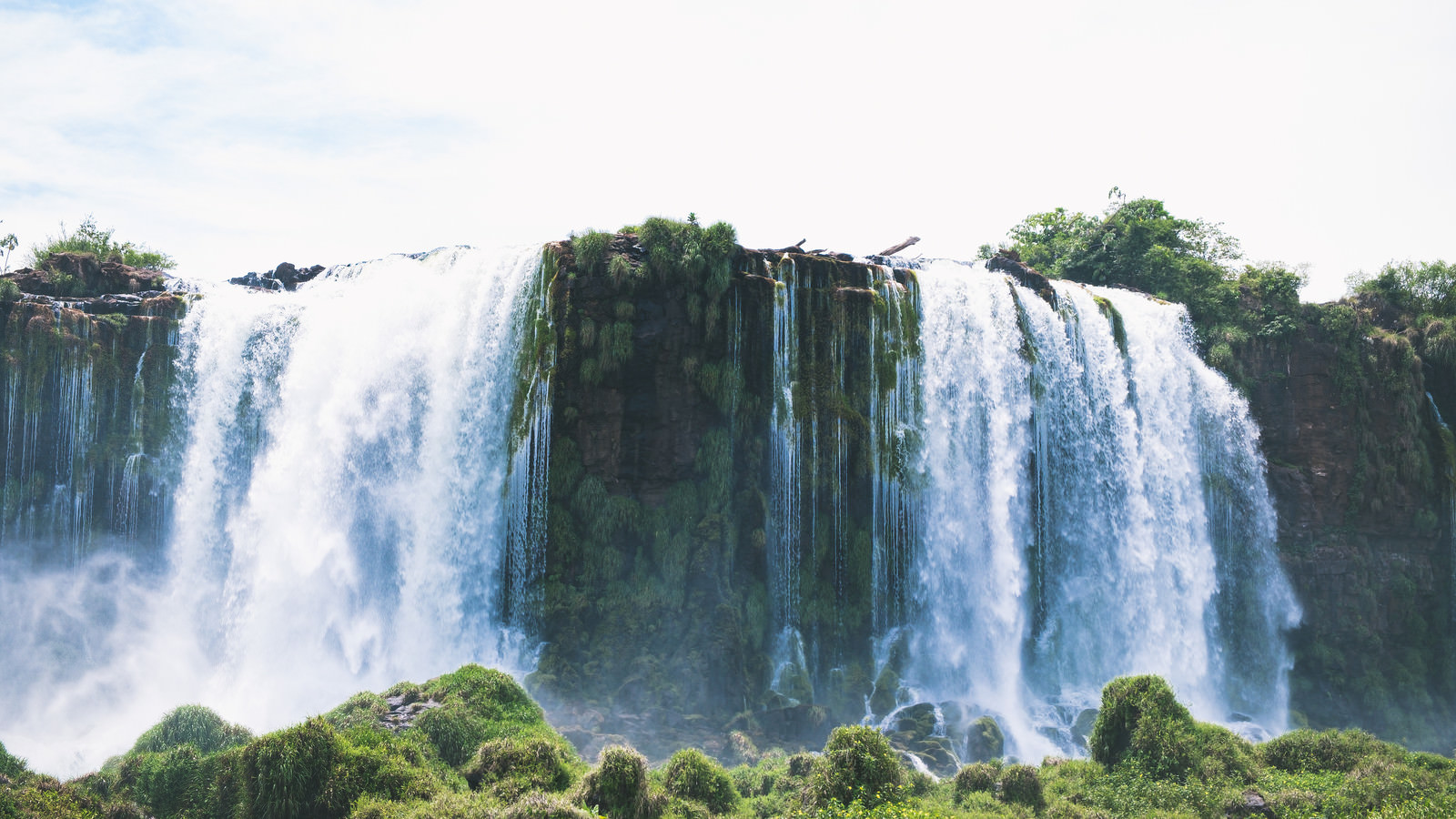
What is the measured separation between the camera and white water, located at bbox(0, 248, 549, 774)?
22.2 meters

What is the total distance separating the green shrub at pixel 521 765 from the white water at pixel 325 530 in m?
7.72

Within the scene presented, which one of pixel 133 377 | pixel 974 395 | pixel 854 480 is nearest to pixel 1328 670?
pixel 974 395

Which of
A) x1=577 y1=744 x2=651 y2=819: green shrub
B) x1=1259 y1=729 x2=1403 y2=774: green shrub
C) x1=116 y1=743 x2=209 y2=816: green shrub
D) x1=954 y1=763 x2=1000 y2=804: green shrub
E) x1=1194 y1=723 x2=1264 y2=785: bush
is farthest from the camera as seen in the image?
x1=1259 y1=729 x2=1403 y2=774: green shrub

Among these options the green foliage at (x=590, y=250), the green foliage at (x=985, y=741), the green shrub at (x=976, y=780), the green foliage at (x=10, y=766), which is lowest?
the green foliage at (x=985, y=741)

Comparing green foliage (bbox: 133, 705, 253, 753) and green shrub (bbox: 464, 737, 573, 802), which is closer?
green shrub (bbox: 464, 737, 573, 802)

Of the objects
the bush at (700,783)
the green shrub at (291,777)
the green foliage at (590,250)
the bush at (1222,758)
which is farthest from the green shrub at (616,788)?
the green foliage at (590,250)

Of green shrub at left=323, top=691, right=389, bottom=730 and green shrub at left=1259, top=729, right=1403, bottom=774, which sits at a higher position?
green shrub at left=323, top=691, right=389, bottom=730

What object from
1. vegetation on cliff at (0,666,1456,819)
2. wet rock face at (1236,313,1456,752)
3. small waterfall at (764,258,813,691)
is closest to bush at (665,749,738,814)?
vegetation on cliff at (0,666,1456,819)

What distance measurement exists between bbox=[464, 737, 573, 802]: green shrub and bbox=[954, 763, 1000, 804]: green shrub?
22.3ft

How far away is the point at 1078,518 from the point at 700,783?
48.7ft

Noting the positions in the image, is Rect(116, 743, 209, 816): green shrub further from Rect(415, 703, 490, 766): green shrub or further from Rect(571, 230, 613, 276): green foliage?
Rect(571, 230, 613, 276): green foliage

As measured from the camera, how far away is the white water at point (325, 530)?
22.2m

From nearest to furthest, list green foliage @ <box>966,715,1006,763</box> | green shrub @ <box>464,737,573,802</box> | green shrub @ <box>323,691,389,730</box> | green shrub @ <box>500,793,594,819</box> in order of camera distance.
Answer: green shrub @ <box>500,793,594,819</box>
green shrub @ <box>464,737,573,802</box>
green shrub @ <box>323,691,389,730</box>
green foliage @ <box>966,715,1006,763</box>

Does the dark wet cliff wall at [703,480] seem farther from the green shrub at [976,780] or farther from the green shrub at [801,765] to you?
the green shrub at [976,780]
